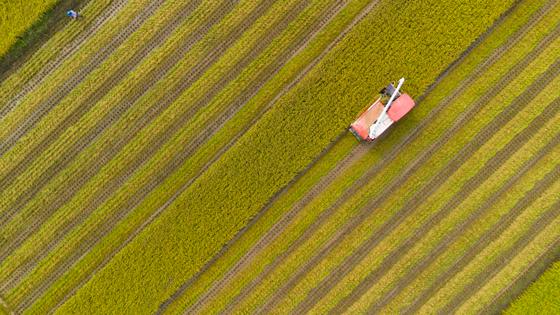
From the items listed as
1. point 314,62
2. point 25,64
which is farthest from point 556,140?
point 25,64

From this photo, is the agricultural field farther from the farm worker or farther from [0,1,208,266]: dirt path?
the farm worker

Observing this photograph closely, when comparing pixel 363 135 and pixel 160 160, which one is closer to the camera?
pixel 363 135

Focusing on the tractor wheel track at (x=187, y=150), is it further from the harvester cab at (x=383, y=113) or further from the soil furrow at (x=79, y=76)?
the harvester cab at (x=383, y=113)

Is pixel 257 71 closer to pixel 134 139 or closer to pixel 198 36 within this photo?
pixel 198 36

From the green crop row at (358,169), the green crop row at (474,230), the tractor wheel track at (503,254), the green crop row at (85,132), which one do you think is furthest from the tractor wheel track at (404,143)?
the green crop row at (85,132)

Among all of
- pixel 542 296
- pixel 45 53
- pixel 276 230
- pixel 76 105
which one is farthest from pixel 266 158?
pixel 542 296

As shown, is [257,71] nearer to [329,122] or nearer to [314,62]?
[314,62]

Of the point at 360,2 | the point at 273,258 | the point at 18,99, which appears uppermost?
the point at 18,99

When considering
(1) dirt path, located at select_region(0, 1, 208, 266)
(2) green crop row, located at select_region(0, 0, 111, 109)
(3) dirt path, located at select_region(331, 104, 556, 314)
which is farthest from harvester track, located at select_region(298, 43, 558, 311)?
(2) green crop row, located at select_region(0, 0, 111, 109)

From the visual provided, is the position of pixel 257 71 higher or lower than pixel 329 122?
higher
